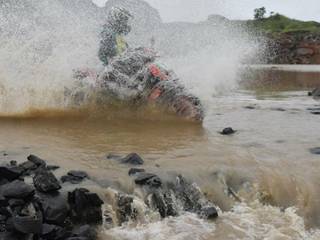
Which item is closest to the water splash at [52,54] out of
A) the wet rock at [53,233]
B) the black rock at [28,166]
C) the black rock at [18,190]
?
the black rock at [28,166]

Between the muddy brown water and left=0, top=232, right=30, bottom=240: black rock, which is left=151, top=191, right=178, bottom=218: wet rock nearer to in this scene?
the muddy brown water

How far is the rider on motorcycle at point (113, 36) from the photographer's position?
15.0m

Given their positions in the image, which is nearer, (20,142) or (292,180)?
(292,180)

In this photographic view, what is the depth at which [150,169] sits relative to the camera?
8.34 m

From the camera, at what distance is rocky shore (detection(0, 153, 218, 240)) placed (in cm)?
629

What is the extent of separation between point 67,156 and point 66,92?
5.56 m

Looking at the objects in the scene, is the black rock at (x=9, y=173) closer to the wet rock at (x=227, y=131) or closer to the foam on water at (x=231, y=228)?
the foam on water at (x=231, y=228)

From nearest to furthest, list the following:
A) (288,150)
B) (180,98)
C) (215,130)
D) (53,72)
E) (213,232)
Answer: (213,232), (288,150), (215,130), (180,98), (53,72)

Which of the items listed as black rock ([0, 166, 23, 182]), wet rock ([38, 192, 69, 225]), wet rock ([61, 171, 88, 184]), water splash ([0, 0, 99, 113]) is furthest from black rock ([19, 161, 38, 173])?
water splash ([0, 0, 99, 113])

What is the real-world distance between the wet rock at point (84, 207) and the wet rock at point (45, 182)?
24 cm

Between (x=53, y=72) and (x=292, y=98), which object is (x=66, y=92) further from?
(x=292, y=98)

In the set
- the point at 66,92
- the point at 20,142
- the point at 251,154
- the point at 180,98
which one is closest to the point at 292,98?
the point at 180,98

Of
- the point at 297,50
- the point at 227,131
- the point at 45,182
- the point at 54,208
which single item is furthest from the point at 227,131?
the point at 297,50

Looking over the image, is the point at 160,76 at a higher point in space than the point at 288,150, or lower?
higher
